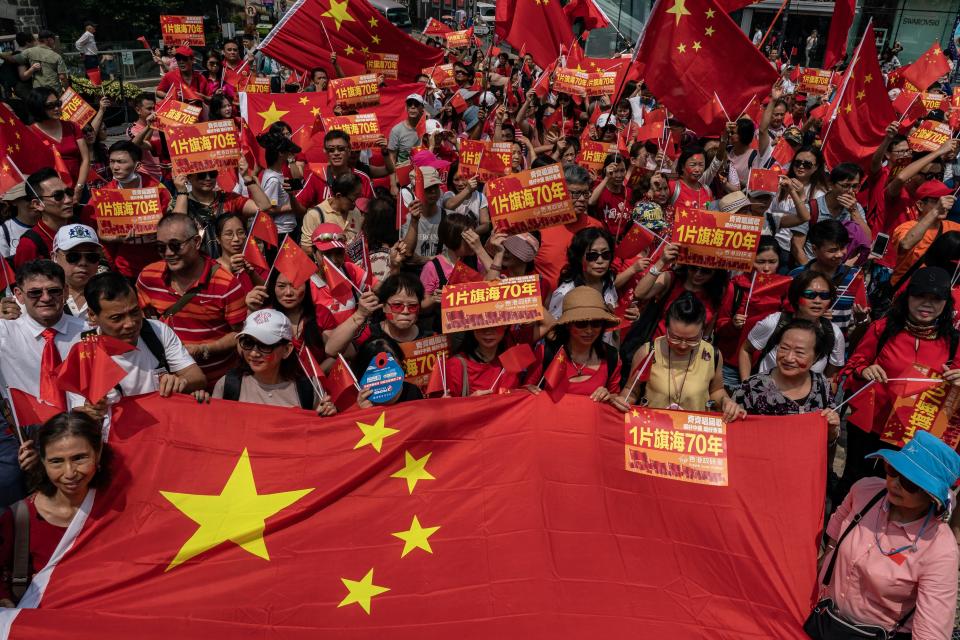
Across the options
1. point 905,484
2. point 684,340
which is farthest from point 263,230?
point 905,484

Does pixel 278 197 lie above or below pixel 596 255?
below

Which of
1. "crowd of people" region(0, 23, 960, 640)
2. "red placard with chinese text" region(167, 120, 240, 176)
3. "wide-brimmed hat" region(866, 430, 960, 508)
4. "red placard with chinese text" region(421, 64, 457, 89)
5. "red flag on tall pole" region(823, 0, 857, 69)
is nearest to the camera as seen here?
"wide-brimmed hat" region(866, 430, 960, 508)

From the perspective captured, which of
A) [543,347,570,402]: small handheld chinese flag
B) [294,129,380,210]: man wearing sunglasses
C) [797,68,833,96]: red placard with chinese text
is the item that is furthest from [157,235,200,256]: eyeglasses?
[797,68,833,96]: red placard with chinese text

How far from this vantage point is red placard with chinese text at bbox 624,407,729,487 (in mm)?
3932

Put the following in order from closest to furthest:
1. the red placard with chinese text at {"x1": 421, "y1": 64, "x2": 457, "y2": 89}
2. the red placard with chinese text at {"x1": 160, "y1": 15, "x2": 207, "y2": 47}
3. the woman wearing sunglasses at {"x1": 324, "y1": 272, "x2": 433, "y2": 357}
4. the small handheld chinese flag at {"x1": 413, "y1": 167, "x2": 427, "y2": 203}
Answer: the woman wearing sunglasses at {"x1": 324, "y1": 272, "x2": 433, "y2": 357} < the small handheld chinese flag at {"x1": 413, "y1": 167, "x2": 427, "y2": 203} < the red placard with chinese text at {"x1": 421, "y1": 64, "x2": 457, "y2": 89} < the red placard with chinese text at {"x1": 160, "y1": 15, "x2": 207, "y2": 47}

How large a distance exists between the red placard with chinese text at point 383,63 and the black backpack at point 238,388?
23.0 feet

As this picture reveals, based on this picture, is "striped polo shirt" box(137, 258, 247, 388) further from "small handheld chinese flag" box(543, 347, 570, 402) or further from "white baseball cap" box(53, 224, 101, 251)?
"small handheld chinese flag" box(543, 347, 570, 402)

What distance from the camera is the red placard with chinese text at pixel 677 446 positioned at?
12.9 feet

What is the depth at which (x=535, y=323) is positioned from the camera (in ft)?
16.0

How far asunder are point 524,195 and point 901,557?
3.27 metres

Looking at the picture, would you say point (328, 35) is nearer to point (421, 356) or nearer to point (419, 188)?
point (419, 188)

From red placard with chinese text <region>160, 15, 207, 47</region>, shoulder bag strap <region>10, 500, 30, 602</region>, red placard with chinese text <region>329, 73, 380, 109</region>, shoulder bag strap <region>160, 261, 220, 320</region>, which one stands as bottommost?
shoulder bag strap <region>10, 500, 30, 602</region>

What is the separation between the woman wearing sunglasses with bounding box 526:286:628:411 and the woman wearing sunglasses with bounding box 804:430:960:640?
1.43m

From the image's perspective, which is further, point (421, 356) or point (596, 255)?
point (596, 255)
